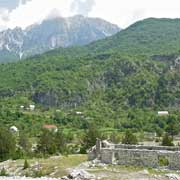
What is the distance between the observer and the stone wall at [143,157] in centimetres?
4701

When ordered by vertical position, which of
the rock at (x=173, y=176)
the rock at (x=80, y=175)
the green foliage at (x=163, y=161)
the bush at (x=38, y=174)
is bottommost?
the bush at (x=38, y=174)

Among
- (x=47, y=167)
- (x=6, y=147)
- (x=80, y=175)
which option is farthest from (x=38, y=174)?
(x=6, y=147)

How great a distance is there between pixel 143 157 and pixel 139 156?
1.48ft

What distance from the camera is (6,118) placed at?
7057 inches

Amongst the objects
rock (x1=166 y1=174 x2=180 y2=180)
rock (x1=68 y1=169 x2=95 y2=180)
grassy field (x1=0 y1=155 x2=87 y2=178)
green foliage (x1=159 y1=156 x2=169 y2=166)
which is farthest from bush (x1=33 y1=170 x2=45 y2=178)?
rock (x1=166 y1=174 x2=180 y2=180)

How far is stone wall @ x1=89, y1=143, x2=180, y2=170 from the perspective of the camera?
47.0 m

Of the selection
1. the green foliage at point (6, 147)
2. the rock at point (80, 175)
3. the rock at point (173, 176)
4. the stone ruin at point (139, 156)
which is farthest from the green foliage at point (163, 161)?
the green foliage at point (6, 147)

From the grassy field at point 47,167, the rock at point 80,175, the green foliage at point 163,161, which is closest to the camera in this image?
the rock at point 80,175

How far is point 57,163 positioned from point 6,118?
128 m

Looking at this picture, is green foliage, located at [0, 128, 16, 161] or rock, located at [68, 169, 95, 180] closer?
rock, located at [68, 169, 95, 180]

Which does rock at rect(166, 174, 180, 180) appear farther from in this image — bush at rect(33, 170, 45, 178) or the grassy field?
bush at rect(33, 170, 45, 178)

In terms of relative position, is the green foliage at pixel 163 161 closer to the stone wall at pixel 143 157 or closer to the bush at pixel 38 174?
the stone wall at pixel 143 157

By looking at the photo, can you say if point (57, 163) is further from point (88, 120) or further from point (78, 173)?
point (88, 120)

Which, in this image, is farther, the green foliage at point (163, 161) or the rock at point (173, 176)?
the green foliage at point (163, 161)
